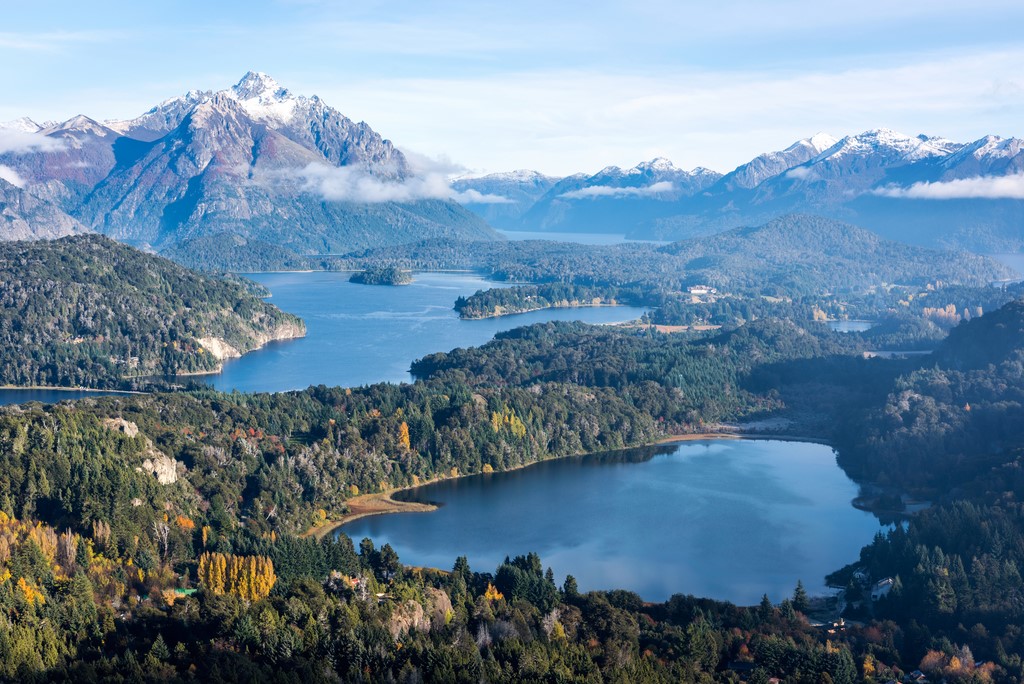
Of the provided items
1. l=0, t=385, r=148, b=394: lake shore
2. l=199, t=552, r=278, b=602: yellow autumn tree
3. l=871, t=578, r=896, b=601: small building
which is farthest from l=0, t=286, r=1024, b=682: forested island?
l=0, t=385, r=148, b=394: lake shore

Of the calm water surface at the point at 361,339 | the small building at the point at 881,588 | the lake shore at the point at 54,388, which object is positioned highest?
the calm water surface at the point at 361,339

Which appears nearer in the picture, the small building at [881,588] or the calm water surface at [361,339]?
the small building at [881,588]

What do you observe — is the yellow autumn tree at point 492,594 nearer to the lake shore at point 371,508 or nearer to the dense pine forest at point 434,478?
the dense pine forest at point 434,478

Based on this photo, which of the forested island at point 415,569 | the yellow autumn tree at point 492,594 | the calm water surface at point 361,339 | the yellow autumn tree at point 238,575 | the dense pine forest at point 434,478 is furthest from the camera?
the calm water surface at point 361,339

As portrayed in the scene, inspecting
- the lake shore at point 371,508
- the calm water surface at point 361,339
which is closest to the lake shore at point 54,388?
the calm water surface at point 361,339

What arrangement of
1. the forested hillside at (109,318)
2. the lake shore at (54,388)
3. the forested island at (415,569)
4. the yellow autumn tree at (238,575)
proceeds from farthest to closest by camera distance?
the forested hillside at (109,318), the lake shore at (54,388), the yellow autumn tree at (238,575), the forested island at (415,569)

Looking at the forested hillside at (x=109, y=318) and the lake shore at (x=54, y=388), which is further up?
the forested hillside at (x=109, y=318)

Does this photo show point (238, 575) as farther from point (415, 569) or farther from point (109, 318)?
point (109, 318)

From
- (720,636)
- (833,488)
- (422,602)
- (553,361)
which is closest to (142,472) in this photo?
(422,602)
